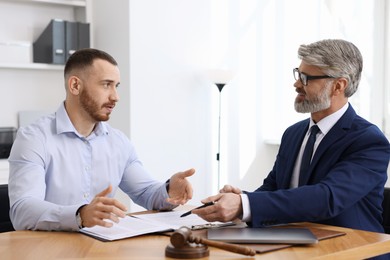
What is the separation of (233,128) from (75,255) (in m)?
3.44

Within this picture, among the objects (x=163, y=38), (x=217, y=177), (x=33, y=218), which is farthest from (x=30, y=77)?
(x=33, y=218)

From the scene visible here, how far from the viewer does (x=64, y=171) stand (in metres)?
2.17

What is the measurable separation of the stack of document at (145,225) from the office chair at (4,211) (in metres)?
0.51

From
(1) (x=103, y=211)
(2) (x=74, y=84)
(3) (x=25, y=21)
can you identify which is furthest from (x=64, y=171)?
(3) (x=25, y=21)

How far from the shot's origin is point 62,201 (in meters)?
2.17

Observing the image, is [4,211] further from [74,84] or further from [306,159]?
[306,159]

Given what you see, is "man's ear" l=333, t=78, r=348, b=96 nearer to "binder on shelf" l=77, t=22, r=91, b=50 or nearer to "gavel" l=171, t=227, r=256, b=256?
"gavel" l=171, t=227, r=256, b=256

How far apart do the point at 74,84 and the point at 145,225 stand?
2.54 feet

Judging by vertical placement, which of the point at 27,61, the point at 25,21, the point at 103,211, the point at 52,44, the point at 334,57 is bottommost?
the point at 103,211

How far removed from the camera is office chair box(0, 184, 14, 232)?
2205 mm

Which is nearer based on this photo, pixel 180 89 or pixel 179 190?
pixel 179 190

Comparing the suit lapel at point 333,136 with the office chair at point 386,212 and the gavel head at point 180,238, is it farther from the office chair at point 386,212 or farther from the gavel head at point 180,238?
the gavel head at point 180,238

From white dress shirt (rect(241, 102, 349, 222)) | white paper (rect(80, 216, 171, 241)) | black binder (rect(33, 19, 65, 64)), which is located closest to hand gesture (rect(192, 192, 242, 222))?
white paper (rect(80, 216, 171, 241))

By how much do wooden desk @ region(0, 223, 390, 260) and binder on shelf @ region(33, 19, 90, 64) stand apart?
2845mm
